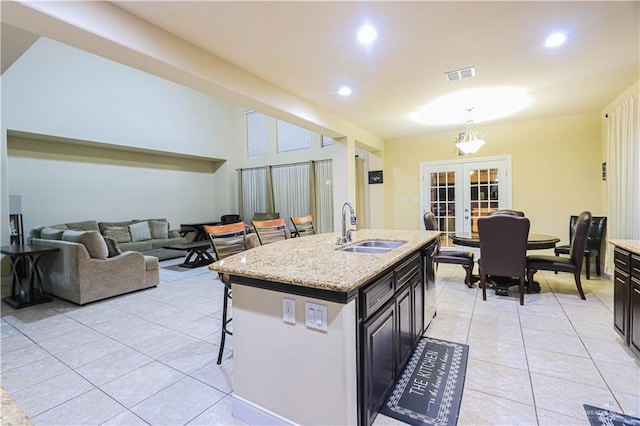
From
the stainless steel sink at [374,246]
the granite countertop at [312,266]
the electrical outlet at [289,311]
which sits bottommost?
the electrical outlet at [289,311]

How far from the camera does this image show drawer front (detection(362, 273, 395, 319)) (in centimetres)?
157

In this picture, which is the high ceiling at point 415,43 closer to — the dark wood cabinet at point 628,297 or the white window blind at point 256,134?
the dark wood cabinet at point 628,297

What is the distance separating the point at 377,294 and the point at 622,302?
2220mm

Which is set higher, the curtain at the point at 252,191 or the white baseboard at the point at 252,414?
the curtain at the point at 252,191

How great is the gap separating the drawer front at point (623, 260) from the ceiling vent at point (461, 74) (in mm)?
2188

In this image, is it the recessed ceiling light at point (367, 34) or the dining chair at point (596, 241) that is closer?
the recessed ceiling light at point (367, 34)

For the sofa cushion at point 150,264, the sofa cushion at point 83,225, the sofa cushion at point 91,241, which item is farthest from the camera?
the sofa cushion at point 83,225

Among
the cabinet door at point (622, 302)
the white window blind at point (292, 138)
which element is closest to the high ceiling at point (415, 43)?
the cabinet door at point (622, 302)

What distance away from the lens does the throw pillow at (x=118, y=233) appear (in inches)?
254

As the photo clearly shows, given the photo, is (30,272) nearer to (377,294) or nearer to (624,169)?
(377,294)

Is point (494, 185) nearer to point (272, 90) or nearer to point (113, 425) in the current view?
point (272, 90)

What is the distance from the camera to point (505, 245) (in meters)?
3.57

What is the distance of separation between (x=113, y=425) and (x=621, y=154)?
19.8 ft

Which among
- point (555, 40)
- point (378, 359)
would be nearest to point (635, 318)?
point (378, 359)
